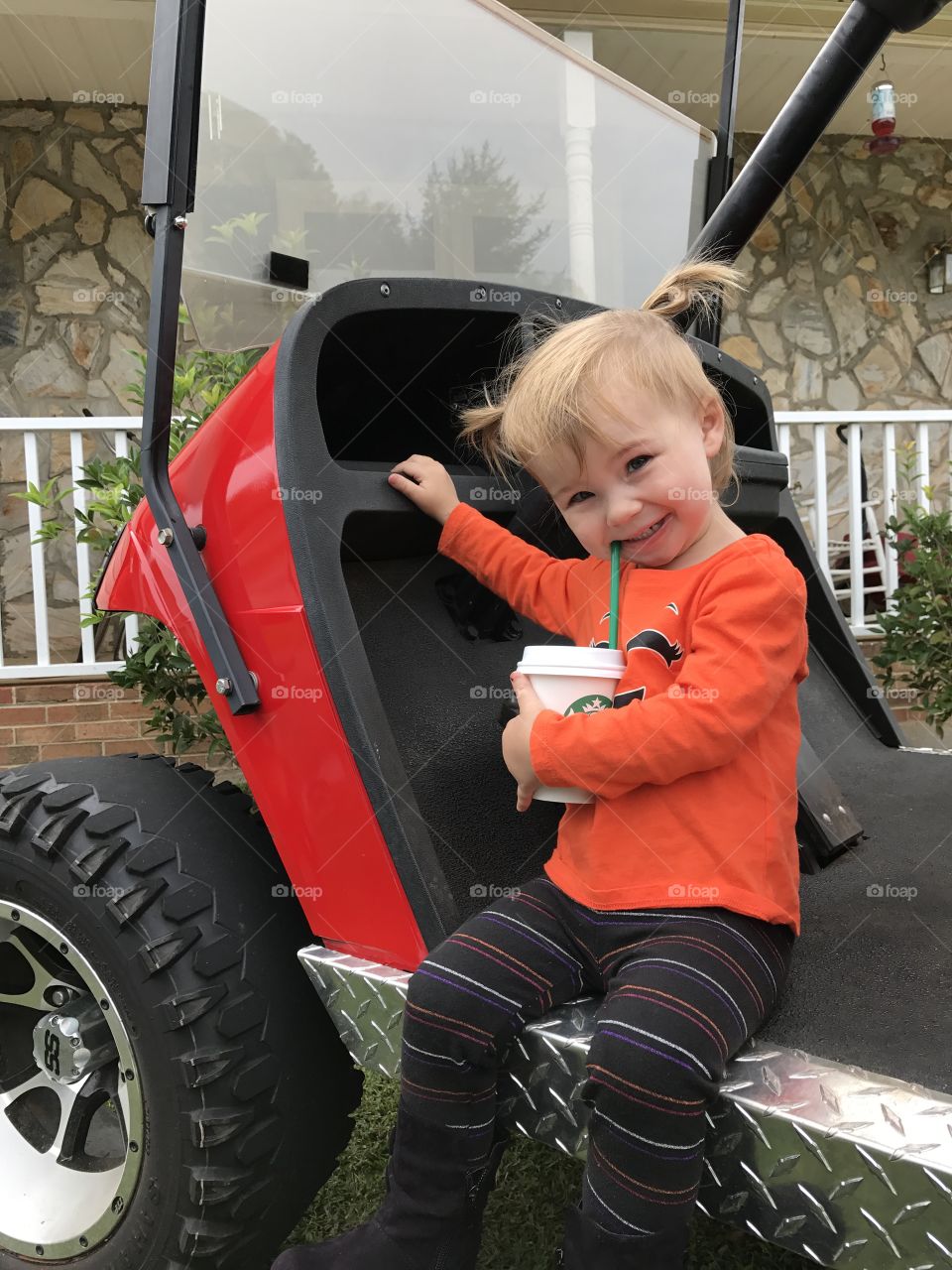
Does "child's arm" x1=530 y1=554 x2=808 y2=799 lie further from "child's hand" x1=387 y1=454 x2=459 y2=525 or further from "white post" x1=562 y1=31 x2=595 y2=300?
"white post" x1=562 y1=31 x2=595 y2=300

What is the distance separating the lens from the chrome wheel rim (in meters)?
1.29

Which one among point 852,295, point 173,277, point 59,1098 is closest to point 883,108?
Result: point 852,295

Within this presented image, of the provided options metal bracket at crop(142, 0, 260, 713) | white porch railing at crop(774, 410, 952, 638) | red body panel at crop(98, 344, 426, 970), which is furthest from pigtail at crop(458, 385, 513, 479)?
white porch railing at crop(774, 410, 952, 638)

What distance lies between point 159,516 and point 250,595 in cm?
17

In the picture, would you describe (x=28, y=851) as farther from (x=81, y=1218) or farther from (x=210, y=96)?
(x=210, y=96)

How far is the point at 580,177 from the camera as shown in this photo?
1772mm

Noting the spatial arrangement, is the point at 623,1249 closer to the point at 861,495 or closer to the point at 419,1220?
the point at 419,1220

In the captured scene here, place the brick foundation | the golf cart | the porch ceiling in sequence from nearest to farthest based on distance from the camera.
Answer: the golf cart
the brick foundation
the porch ceiling

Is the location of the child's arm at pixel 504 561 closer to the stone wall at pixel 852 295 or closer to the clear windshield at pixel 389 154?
the clear windshield at pixel 389 154

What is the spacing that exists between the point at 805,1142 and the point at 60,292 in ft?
22.3

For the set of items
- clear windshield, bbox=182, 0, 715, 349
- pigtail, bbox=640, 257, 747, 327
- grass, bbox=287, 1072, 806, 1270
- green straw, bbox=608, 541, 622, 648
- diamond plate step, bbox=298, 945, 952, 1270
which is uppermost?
clear windshield, bbox=182, 0, 715, 349

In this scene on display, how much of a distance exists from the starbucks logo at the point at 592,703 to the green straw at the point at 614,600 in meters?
0.15

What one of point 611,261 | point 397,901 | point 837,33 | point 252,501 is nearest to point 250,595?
point 252,501

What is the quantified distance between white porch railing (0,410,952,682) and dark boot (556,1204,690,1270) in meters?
2.85
